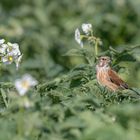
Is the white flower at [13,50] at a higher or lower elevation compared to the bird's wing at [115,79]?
higher

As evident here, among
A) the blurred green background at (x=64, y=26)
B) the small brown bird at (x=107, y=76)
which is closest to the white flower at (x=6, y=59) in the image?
the small brown bird at (x=107, y=76)

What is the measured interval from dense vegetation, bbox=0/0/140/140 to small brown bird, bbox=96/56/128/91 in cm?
6

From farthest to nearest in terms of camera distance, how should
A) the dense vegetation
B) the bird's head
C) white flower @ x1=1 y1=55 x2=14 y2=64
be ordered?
the bird's head, white flower @ x1=1 y1=55 x2=14 y2=64, the dense vegetation

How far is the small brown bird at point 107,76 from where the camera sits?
5.65 m

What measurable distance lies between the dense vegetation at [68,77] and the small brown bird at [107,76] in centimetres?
6

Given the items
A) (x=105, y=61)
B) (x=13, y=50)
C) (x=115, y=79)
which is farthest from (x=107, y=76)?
(x=13, y=50)

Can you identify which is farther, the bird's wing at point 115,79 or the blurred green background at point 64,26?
the blurred green background at point 64,26

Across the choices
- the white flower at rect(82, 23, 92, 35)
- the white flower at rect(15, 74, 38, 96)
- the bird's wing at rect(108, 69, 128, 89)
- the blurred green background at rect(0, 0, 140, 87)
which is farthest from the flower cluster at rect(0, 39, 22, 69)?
the blurred green background at rect(0, 0, 140, 87)

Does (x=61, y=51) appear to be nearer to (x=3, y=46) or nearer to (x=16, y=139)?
(x=3, y=46)

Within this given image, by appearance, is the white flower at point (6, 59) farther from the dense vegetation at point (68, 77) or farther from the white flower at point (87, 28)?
the white flower at point (87, 28)

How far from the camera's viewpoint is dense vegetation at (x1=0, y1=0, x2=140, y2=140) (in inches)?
156

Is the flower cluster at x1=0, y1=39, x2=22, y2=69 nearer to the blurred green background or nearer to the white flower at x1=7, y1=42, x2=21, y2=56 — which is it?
the white flower at x1=7, y1=42, x2=21, y2=56

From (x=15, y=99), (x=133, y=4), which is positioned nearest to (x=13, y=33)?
(x=133, y=4)

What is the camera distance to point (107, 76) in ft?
19.5
